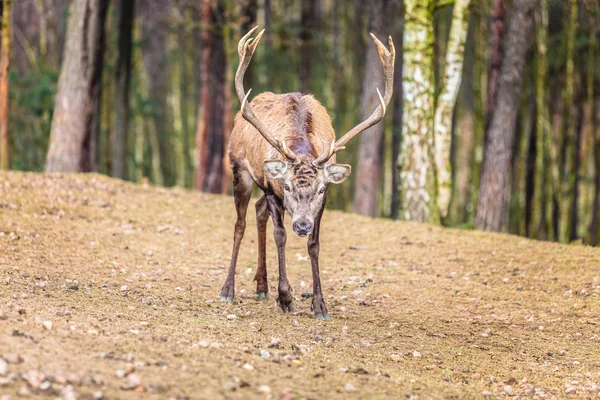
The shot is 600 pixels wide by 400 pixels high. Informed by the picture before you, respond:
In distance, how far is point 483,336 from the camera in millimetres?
8461

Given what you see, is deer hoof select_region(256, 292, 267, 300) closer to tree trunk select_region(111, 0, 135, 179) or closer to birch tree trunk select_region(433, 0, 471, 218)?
birch tree trunk select_region(433, 0, 471, 218)

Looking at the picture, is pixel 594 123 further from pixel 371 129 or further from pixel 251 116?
pixel 251 116

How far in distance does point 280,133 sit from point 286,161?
820mm

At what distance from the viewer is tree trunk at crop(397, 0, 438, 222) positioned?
13758 mm

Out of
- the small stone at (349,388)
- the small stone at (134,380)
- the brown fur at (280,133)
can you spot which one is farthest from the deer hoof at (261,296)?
the small stone at (134,380)

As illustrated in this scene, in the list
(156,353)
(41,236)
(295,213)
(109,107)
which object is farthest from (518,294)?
(109,107)

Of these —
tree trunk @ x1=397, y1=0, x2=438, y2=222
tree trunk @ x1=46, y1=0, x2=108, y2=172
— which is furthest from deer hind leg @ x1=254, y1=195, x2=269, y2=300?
tree trunk @ x1=46, y1=0, x2=108, y2=172

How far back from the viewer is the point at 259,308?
8.72 meters

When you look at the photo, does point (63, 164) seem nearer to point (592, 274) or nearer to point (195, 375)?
point (592, 274)

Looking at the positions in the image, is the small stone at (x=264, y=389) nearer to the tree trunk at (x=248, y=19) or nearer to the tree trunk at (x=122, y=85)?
the tree trunk at (x=248, y=19)

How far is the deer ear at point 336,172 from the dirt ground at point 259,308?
4.74ft

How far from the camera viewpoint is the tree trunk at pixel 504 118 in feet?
47.8

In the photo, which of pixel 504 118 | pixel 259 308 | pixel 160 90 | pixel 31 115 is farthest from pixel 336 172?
pixel 160 90

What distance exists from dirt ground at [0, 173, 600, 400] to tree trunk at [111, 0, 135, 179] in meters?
4.94
